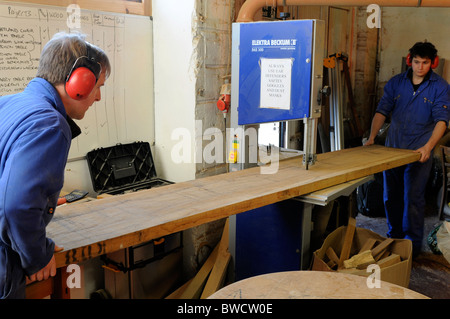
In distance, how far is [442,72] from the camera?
540cm

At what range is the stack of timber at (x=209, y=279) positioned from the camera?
2850mm

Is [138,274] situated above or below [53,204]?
below

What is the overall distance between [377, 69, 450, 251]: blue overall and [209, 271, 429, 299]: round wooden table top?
2.21 metres

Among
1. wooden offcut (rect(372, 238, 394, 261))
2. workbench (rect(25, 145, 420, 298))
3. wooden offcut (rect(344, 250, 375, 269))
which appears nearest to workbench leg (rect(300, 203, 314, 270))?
workbench (rect(25, 145, 420, 298))

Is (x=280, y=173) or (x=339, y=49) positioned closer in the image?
(x=280, y=173)

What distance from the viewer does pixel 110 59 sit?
2953 mm

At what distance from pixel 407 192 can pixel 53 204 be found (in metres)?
2.90

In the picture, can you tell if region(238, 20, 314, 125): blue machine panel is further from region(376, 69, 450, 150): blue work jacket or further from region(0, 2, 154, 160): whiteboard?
region(376, 69, 450, 150): blue work jacket

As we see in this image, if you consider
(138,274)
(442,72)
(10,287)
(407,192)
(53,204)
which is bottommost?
(138,274)

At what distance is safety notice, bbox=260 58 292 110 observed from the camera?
7.97 ft

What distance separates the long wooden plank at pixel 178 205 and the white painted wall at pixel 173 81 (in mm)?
799

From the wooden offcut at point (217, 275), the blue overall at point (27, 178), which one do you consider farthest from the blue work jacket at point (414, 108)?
the blue overall at point (27, 178)

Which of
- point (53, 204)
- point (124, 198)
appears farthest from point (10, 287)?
point (124, 198)
